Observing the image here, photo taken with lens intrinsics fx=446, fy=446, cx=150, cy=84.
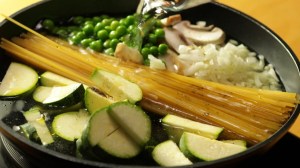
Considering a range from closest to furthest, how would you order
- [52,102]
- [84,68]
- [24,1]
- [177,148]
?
[177,148], [52,102], [84,68], [24,1]

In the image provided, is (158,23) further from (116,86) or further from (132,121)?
(132,121)

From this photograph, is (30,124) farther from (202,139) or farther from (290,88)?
(290,88)

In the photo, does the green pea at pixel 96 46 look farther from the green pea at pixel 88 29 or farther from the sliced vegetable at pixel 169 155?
the sliced vegetable at pixel 169 155

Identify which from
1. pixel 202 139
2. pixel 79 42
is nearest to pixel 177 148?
pixel 202 139

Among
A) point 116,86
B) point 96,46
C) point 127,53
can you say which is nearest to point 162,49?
point 127,53

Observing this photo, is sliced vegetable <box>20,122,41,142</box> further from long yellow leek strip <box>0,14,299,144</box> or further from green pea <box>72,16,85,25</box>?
green pea <box>72,16,85,25</box>

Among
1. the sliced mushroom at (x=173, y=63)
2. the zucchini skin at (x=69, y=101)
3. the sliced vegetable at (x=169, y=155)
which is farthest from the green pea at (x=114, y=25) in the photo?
the sliced vegetable at (x=169, y=155)
